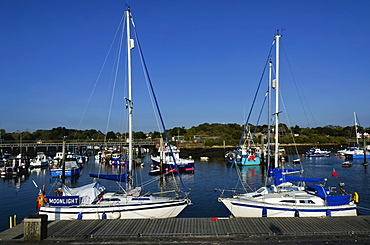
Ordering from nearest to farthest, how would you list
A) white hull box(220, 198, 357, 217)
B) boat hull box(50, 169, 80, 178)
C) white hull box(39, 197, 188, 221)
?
1. white hull box(39, 197, 188, 221)
2. white hull box(220, 198, 357, 217)
3. boat hull box(50, 169, 80, 178)

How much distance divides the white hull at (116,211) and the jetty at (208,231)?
170 centimetres

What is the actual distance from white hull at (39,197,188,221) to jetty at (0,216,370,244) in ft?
5.59

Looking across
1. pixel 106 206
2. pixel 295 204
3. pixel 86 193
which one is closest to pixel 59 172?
pixel 86 193

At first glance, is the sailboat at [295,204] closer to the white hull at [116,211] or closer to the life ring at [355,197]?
the life ring at [355,197]

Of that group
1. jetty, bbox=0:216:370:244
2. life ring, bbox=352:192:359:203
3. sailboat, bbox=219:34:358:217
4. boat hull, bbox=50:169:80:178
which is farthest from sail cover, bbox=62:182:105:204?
boat hull, bbox=50:169:80:178

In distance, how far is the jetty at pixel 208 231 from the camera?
586 inches

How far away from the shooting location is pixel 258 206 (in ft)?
71.4

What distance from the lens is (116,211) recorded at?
20.7 m

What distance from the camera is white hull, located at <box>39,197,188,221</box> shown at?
67.3ft

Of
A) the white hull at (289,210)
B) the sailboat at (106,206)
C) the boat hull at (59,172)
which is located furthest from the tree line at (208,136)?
the white hull at (289,210)

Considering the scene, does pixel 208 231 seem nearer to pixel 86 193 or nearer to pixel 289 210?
pixel 289 210

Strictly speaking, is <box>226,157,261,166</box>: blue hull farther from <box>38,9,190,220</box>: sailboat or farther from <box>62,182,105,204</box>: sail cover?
<box>62,182,105,204</box>: sail cover

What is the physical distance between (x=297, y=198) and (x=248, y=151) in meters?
56.6

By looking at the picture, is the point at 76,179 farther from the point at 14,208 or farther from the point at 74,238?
the point at 74,238
